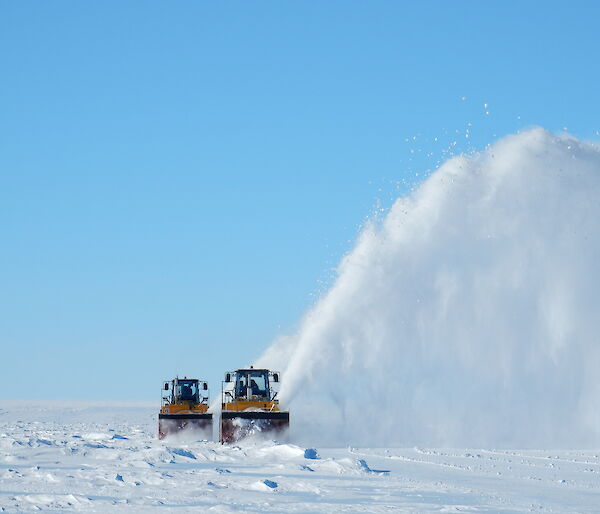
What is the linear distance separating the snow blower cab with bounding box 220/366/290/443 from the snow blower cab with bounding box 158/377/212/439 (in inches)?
78.4

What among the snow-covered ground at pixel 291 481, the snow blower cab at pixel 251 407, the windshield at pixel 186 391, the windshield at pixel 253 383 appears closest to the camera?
the snow-covered ground at pixel 291 481

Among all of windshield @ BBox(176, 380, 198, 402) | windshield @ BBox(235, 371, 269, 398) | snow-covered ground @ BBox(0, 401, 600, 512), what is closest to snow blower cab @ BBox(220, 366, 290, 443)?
windshield @ BBox(235, 371, 269, 398)

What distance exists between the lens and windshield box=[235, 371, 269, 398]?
31406mm

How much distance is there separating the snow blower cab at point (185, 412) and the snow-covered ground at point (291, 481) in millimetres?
7046

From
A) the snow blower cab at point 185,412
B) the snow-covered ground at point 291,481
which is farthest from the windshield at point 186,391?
the snow-covered ground at point 291,481

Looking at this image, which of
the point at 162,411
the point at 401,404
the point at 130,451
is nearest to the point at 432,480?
the point at 130,451

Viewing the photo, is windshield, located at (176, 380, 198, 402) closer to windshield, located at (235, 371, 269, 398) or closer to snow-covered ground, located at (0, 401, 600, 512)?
windshield, located at (235, 371, 269, 398)

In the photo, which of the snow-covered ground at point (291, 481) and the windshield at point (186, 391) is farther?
the windshield at point (186, 391)

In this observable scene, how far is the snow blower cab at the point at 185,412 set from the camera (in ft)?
113

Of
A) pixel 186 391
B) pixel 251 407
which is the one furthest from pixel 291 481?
pixel 186 391

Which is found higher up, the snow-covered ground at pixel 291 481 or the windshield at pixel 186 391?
the windshield at pixel 186 391

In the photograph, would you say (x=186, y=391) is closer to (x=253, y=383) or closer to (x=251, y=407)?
(x=253, y=383)

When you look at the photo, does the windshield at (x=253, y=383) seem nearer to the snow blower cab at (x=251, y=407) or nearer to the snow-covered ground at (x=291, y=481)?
the snow blower cab at (x=251, y=407)

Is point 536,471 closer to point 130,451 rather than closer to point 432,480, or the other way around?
point 432,480
